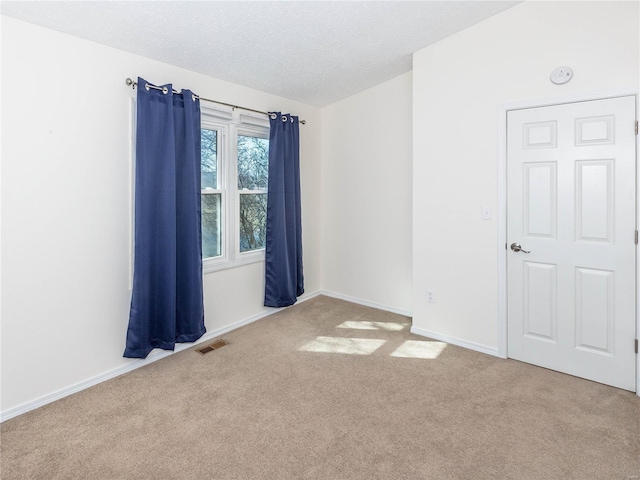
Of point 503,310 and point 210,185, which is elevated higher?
point 210,185

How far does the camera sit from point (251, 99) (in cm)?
360

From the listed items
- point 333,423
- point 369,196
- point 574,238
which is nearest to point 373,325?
point 369,196

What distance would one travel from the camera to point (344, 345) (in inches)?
123

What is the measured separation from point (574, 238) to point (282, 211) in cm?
257

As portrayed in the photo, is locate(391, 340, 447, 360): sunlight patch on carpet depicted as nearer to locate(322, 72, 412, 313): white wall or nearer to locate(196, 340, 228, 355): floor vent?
locate(322, 72, 412, 313): white wall

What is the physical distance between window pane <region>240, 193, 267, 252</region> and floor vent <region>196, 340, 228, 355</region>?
959 millimetres

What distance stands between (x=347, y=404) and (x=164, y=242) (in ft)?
5.81

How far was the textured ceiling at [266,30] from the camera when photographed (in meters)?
2.18

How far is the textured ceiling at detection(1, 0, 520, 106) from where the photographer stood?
218 centimetres

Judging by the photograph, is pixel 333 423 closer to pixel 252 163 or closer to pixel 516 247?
pixel 516 247

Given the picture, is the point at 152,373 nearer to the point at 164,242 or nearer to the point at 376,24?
the point at 164,242

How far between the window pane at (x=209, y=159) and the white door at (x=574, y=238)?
8.33 feet

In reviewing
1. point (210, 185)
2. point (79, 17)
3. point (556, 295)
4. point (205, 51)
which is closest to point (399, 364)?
point (556, 295)

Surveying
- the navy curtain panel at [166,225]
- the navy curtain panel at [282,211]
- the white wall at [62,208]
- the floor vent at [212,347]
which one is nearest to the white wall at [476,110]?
the navy curtain panel at [282,211]
